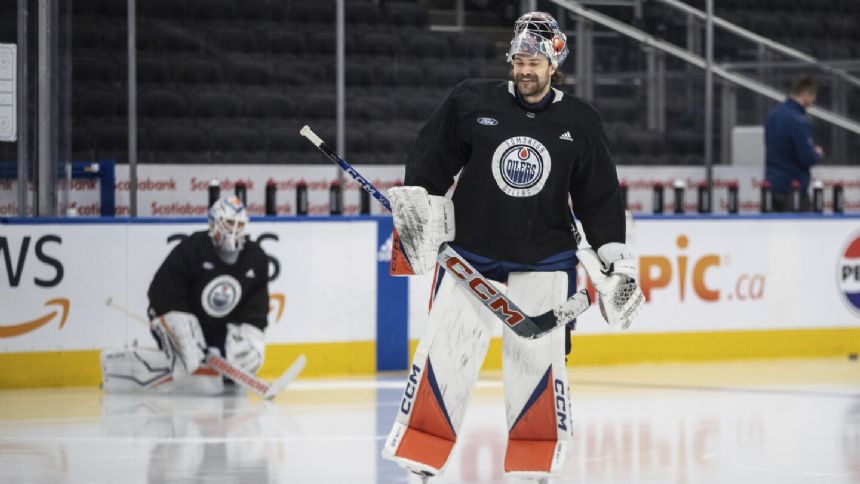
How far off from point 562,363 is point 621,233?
1.38ft

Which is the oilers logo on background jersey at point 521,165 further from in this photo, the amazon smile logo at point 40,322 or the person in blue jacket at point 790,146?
the person in blue jacket at point 790,146

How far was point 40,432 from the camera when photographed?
7238mm

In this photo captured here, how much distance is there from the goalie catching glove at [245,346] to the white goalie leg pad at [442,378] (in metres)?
3.87

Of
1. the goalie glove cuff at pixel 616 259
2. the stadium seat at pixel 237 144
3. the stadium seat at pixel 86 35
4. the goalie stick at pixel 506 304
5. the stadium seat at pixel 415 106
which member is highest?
the stadium seat at pixel 86 35

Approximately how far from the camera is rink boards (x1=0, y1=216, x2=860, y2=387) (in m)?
8.95

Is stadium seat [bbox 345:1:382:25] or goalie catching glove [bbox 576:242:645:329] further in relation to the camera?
stadium seat [bbox 345:1:382:25]

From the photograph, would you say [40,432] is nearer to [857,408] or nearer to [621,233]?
[621,233]

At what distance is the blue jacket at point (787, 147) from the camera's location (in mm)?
11008

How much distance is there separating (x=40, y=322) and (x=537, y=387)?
4.65 m

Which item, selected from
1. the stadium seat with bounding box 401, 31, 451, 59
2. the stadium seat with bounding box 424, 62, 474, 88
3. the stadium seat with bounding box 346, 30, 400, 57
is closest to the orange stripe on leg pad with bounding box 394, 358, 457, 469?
the stadium seat with bounding box 346, 30, 400, 57

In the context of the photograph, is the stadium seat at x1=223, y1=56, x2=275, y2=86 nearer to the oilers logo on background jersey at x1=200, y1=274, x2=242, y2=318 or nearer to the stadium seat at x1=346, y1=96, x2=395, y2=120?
the stadium seat at x1=346, y1=96, x2=395, y2=120

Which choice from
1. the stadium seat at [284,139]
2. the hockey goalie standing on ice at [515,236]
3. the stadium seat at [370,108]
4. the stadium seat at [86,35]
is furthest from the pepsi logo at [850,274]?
the hockey goalie standing on ice at [515,236]

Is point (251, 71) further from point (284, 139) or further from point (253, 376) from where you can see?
point (253, 376)

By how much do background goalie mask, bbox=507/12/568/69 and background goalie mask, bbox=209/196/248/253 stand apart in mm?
3981
